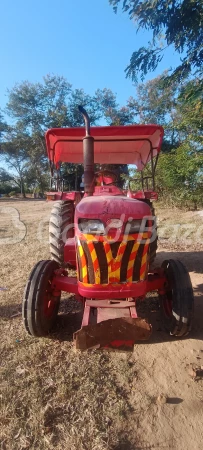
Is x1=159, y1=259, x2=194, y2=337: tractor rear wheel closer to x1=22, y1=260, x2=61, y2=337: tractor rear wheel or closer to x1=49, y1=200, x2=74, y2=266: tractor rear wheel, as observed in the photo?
x1=22, y1=260, x2=61, y2=337: tractor rear wheel

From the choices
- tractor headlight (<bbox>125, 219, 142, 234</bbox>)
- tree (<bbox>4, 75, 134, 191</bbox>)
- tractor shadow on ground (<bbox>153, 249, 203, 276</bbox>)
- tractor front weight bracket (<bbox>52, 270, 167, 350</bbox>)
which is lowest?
tractor shadow on ground (<bbox>153, 249, 203, 276</bbox>)

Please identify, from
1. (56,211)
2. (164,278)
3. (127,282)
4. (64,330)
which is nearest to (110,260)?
Answer: (127,282)

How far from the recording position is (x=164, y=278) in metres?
2.88

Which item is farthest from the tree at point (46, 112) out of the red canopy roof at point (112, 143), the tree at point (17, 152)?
the red canopy roof at point (112, 143)

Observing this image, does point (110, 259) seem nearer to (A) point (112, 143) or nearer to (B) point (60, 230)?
(B) point (60, 230)

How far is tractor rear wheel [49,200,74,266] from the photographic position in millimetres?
3934

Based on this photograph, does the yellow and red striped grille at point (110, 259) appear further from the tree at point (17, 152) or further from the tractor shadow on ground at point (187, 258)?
the tree at point (17, 152)

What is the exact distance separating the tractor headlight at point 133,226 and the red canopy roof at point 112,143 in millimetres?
1562

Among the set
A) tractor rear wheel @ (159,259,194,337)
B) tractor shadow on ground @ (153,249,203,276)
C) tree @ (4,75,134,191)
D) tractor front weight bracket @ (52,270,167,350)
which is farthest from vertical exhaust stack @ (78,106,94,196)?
tree @ (4,75,134,191)

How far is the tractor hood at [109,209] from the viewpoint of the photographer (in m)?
2.28

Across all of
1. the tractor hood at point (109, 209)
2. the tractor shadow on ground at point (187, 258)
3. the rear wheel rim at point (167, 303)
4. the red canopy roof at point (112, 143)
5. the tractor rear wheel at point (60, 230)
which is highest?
the red canopy roof at point (112, 143)

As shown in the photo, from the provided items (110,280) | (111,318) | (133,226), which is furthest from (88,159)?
(111,318)

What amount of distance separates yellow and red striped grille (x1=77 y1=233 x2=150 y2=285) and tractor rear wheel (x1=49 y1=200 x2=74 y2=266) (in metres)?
1.58

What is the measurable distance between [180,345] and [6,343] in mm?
1634
